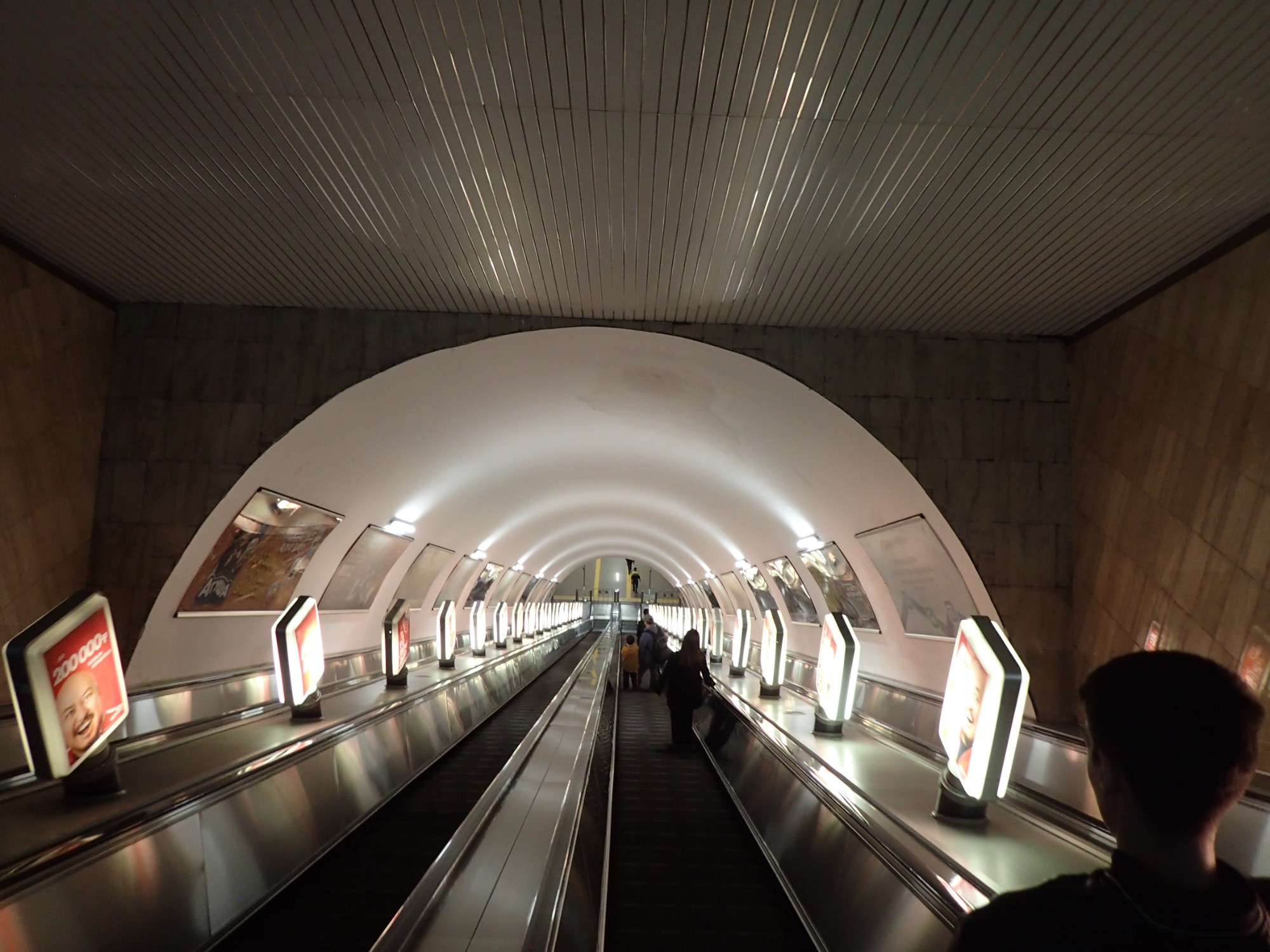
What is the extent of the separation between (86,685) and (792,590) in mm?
14272

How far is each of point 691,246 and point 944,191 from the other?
2025mm

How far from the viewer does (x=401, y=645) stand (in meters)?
12.3

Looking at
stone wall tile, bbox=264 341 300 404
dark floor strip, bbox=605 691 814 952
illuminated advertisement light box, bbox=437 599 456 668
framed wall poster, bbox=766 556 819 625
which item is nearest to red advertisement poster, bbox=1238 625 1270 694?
dark floor strip, bbox=605 691 814 952

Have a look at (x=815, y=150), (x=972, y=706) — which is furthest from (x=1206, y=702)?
(x=815, y=150)

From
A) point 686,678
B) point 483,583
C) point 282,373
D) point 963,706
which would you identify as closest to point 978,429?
point 963,706

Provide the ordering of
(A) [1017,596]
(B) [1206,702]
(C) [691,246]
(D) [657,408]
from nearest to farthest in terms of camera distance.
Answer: (B) [1206,702], (C) [691,246], (A) [1017,596], (D) [657,408]

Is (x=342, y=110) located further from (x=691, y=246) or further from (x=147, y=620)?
(x=147, y=620)

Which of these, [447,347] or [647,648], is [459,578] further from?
[447,347]

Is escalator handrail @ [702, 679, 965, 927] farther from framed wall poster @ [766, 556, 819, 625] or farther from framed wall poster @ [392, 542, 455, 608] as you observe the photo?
framed wall poster @ [392, 542, 455, 608]

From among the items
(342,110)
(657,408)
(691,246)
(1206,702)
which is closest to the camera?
(1206,702)

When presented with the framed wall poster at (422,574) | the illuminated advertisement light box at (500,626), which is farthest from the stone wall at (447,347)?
the illuminated advertisement light box at (500,626)

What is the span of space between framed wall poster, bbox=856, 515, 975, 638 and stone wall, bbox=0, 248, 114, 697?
28.4ft

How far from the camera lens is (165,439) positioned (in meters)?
8.94

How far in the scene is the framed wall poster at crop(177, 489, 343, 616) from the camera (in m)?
9.69
